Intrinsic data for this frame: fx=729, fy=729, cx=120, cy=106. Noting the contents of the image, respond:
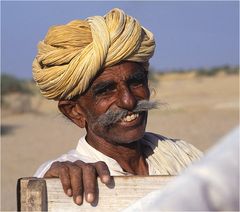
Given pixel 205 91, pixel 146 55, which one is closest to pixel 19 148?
pixel 146 55

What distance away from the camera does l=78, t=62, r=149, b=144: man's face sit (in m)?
2.93

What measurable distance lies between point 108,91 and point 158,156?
1.11 ft

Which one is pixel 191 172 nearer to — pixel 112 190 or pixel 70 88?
pixel 112 190

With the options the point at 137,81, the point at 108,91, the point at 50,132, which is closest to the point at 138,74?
the point at 137,81

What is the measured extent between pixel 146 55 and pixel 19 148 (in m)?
14.8

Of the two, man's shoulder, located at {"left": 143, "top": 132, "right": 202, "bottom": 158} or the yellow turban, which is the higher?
the yellow turban

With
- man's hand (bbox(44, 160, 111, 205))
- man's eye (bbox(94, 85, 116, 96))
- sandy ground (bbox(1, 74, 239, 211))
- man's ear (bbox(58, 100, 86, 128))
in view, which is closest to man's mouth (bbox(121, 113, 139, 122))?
man's eye (bbox(94, 85, 116, 96))

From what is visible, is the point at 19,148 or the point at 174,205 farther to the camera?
the point at 19,148

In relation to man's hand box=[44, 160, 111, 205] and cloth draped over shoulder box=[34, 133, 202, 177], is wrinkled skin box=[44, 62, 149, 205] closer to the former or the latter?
cloth draped over shoulder box=[34, 133, 202, 177]

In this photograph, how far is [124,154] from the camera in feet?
9.95

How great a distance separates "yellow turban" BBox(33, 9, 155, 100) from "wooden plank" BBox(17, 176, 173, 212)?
863 mm

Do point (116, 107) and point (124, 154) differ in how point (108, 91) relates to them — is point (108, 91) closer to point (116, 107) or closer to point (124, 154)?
point (116, 107)

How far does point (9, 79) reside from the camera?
32469 millimetres

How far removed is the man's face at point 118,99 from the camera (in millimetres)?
2932
